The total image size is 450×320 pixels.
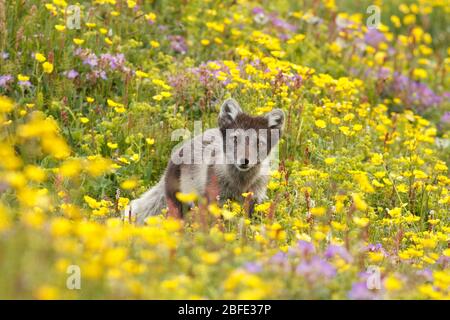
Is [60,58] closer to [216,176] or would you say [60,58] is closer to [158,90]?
[158,90]

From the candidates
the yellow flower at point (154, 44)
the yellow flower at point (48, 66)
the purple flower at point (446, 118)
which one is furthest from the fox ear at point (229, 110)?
the purple flower at point (446, 118)

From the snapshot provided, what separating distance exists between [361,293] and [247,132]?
3.19m

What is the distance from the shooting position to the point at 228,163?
7.39 m

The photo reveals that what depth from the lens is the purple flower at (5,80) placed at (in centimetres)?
798

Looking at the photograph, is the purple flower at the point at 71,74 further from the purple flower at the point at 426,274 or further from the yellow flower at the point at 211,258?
the yellow flower at the point at 211,258

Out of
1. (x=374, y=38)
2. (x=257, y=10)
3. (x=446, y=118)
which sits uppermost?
(x=257, y=10)

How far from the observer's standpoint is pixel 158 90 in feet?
28.7

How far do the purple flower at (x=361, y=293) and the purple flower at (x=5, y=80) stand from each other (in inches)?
183

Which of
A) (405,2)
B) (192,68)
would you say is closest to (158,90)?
(192,68)

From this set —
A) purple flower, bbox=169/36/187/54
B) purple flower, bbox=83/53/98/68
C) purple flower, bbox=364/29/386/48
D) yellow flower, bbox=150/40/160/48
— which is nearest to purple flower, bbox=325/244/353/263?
purple flower, bbox=83/53/98/68

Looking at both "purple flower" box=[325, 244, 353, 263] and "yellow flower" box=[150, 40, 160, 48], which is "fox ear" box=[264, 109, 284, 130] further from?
"purple flower" box=[325, 244, 353, 263]

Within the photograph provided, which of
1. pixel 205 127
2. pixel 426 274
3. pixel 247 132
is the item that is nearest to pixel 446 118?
pixel 205 127

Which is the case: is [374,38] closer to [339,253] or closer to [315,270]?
[339,253]
